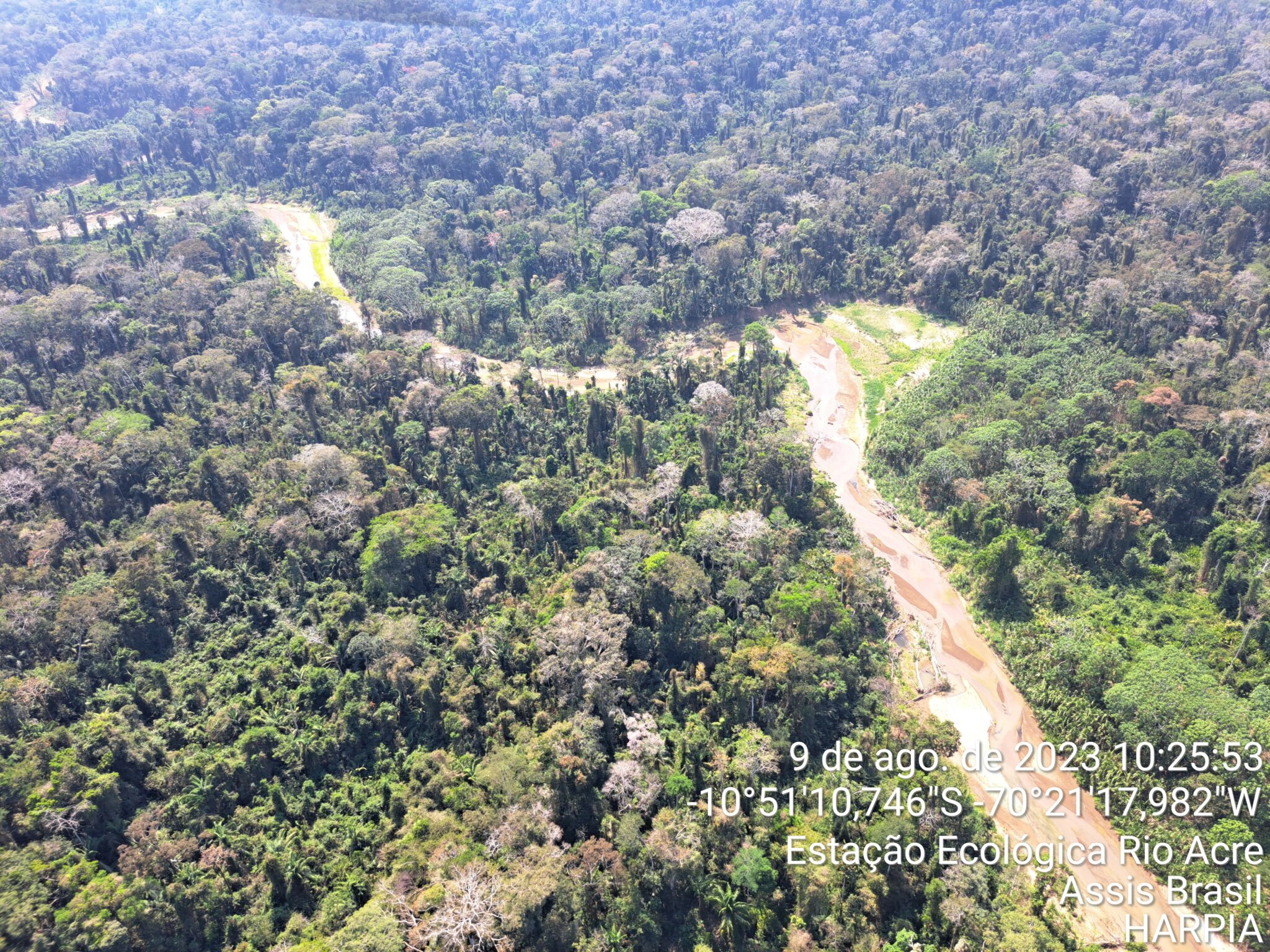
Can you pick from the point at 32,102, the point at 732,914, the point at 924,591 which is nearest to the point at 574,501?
the point at 924,591

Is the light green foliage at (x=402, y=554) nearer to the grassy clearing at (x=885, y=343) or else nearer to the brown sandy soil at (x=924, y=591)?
the brown sandy soil at (x=924, y=591)

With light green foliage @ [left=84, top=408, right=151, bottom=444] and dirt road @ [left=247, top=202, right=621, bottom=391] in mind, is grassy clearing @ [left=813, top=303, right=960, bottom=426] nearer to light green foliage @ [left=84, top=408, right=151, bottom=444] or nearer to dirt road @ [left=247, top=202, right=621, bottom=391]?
dirt road @ [left=247, top=202, right=621, bottom=391]

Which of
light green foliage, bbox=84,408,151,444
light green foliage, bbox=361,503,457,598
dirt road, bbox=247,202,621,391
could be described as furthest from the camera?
dirt road, bbox=247,202,621,391

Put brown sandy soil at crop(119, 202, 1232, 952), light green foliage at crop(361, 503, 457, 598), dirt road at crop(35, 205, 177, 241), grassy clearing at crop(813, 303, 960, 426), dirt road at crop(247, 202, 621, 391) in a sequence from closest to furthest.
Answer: brown sandy soil at crop(119, 202, 1232, 952) → light green foliage at crop(361, 503, 457, 598) → dirt road at crop(247, 202, 621, 391) → grassy clearing at crop(813, 303, 960, 426) → dirt road at crop(35, 205, 177, 241)

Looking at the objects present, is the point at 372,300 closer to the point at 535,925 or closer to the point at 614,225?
the point at 614,225

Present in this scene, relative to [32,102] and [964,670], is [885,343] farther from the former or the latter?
[32,102]

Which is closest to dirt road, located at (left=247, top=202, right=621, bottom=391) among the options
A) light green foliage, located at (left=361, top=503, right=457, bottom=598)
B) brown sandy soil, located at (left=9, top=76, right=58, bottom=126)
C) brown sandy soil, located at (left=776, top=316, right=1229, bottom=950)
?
brown sandy soil, located at (left=776, top=316, right=1229, bottom=950)
